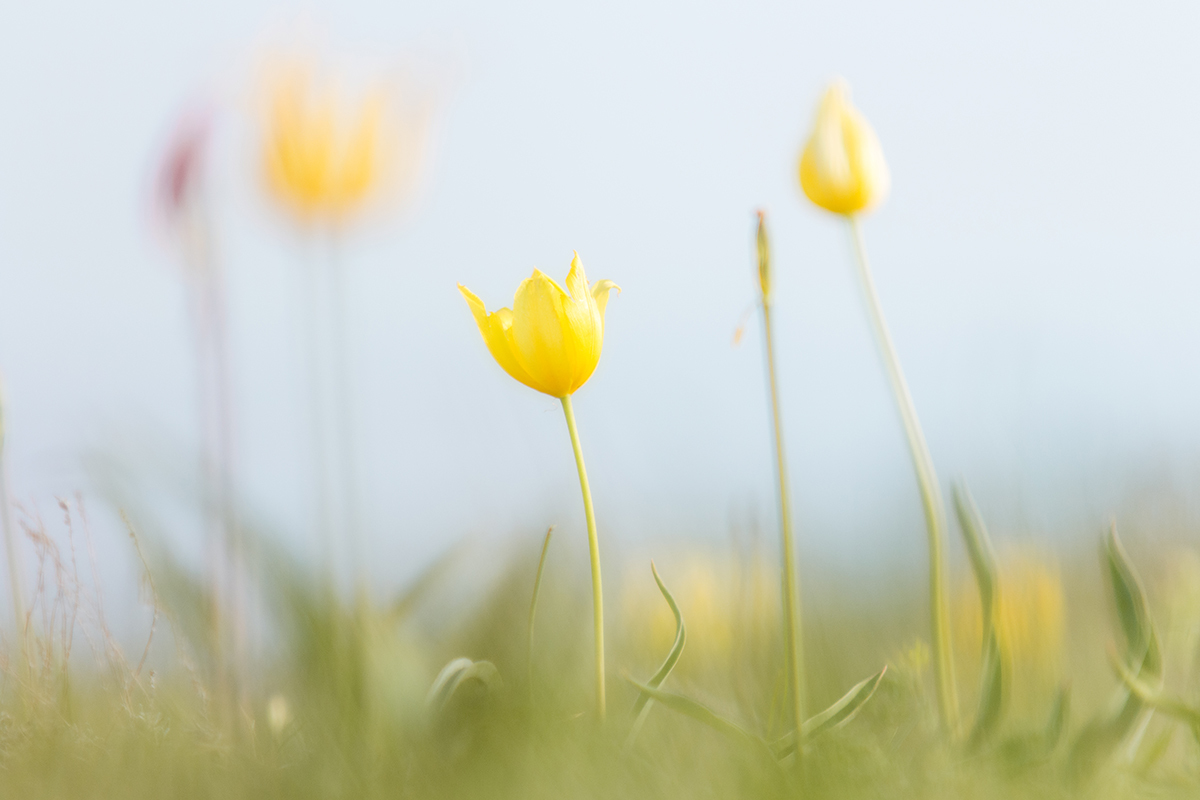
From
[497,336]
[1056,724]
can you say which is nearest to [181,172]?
[497,336]

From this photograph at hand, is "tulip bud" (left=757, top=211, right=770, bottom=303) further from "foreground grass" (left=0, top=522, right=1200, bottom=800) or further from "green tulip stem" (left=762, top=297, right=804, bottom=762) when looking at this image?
"foreground grass" (left=0, top=522, right=1200, bottom=800)

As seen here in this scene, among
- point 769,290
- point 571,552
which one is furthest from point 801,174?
point 571,552

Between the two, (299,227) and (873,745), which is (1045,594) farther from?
(299,227)

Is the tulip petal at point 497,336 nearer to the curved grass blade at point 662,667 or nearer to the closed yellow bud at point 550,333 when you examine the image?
the closed yellow bud at point 550,333

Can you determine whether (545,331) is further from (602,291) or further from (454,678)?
(454,678)

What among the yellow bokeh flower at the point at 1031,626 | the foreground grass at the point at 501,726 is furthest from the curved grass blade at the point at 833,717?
the yellow bokeh flower at the point at 1031,626

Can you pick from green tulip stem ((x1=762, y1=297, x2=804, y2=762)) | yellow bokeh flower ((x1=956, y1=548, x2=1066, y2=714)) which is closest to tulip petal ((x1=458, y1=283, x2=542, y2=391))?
green tulip stem ((x1=762, y1=297, x2=804, y2=762))
